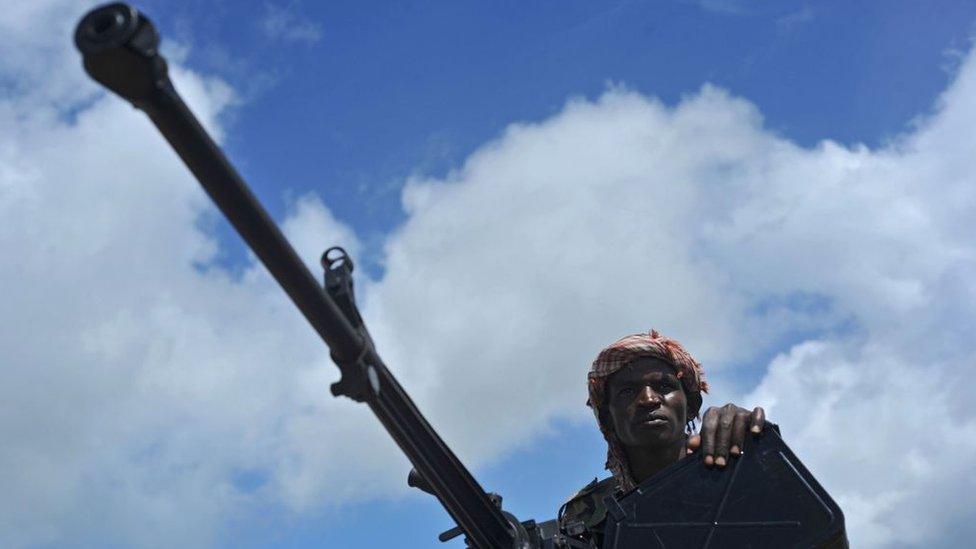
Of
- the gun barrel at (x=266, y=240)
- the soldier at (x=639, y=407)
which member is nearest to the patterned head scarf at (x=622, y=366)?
the soldier at (x=639, y=407)

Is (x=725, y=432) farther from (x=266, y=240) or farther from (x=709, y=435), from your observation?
(x=266, y=240)

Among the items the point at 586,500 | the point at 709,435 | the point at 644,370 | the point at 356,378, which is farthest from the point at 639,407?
the point at 356,378

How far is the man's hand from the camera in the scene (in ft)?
19.5

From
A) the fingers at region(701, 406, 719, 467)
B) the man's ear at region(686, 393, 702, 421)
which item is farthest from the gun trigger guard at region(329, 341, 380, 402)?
the man's ear at region(686, 393, 702, 421)

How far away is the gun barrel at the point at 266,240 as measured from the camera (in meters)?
3.66

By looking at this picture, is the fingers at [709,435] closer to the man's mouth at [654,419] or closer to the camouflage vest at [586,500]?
the man's mouth at [654,419]

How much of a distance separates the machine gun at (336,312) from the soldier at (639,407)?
4.23 ft

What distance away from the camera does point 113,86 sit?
3770 millimetres

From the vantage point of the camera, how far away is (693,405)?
312 inches

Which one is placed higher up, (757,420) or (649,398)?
(649,398)

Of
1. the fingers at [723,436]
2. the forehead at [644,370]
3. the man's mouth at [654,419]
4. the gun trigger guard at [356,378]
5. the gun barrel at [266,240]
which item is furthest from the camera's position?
the forehead at [644,370]

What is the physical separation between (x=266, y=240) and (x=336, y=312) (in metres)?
0.45

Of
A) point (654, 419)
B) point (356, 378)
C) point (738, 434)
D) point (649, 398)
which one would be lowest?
point (738, 434)

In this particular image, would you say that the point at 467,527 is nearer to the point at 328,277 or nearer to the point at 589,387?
the point at 328,277
